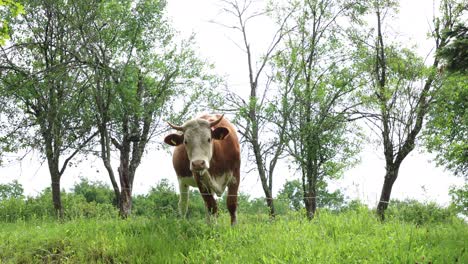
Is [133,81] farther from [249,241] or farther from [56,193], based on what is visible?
[249,241]

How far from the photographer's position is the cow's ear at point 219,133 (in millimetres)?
8875

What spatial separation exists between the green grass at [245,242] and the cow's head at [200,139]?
3.72ft

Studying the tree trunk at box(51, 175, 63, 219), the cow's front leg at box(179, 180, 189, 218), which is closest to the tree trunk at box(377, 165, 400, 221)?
the tree trunk at box(51, 175, 63, 219)

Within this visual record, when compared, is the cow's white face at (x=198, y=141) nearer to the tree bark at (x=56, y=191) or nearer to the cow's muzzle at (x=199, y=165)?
the cow's muzzle at (x=199, y=165)

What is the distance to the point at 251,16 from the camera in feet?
96.3

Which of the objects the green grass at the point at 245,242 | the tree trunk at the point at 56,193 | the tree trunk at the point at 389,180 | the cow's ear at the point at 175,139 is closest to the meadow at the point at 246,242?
the green grass at the point at 245,242

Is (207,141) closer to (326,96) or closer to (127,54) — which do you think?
(127,54)

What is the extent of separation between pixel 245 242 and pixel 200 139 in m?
1.97

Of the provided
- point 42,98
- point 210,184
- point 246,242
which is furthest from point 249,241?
point 42,98

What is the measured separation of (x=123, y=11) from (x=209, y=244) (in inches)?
672

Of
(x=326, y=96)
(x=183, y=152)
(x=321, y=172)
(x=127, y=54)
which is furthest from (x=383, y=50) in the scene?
(x=183, y=152)

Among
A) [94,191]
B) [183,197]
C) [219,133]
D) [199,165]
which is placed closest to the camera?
[199,165]

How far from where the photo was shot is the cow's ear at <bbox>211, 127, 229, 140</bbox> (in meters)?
8.88

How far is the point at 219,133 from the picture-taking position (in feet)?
29.1
